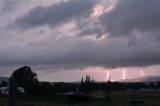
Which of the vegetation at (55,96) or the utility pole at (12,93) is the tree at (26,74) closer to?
the vegetation at (55,96)

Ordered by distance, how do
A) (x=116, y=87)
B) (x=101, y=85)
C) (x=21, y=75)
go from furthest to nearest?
(x=116, y=87), (x=101, y=85), (x=21, y=75)

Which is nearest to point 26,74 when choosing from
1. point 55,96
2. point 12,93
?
point 55,96

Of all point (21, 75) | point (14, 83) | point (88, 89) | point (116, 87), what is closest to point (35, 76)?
point (21, 75)

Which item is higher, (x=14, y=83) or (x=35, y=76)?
(x=35, y=76)

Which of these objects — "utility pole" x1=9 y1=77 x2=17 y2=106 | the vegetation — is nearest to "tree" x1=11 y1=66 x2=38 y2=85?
the vegetation

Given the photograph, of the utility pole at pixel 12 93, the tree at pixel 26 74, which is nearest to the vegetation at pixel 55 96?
the tree at pixel 26 74

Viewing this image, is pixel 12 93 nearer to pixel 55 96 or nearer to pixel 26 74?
pixel 55 96

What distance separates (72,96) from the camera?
5981cm

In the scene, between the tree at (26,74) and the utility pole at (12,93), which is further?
the tree at (26,74)

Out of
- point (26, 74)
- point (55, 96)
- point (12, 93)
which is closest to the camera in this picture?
point (12, 93)

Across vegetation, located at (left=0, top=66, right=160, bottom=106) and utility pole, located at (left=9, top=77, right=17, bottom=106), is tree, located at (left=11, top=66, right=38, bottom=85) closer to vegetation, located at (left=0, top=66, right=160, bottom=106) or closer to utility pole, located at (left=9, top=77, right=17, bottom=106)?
vegetation, located at (left=0, top=66, right=160, bottom=106)

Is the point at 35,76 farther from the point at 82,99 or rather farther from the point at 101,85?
the point at 82,99

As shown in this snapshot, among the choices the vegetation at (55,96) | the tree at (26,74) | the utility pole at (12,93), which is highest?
the tree at (26,74)

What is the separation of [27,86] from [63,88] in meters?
23.0
